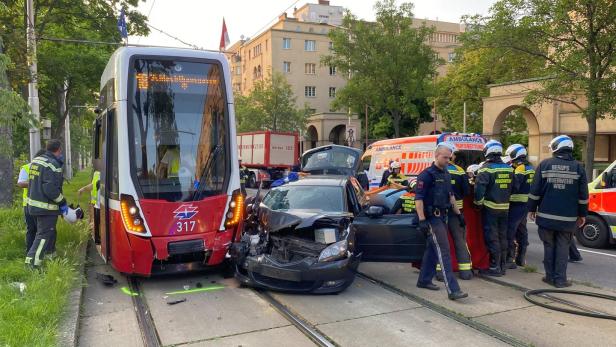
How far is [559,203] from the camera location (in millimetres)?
6344

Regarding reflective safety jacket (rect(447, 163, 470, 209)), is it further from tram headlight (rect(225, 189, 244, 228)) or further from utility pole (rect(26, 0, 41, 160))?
utility pole (rect(26, 0, 41, 160))

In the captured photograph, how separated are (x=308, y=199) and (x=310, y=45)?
58394 millimetres

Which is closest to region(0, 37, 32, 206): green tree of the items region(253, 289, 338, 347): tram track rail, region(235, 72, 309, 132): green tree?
region(253, 289, 338, 347): tram track rail

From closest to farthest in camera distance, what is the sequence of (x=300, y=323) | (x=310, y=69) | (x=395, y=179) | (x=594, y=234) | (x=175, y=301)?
(x=300, y=323) < (x=175, y=301) < (x=594, y=234) < (x=395, y=179) < (x=310, y=69)

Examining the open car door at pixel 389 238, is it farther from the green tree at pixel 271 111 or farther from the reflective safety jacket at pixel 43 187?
the green tree at pixel 271 111

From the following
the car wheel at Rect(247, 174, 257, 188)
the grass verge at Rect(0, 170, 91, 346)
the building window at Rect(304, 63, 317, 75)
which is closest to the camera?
the grass verge at Rect(0, 170, 91, 346)

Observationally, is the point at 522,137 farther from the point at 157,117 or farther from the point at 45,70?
the point at 157,117

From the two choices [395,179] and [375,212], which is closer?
[375,212]

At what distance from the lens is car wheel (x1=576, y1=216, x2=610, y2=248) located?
30.9 feet

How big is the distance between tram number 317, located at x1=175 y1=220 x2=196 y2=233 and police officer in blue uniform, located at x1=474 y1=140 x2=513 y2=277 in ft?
13.3

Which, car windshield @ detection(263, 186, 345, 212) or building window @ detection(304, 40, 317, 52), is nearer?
car windshield @ detection(263, 186, 345, 212)

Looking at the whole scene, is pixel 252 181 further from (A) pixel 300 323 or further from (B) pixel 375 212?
(A) pixel 300 323

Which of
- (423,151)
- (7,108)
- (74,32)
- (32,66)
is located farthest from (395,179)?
(74,32)

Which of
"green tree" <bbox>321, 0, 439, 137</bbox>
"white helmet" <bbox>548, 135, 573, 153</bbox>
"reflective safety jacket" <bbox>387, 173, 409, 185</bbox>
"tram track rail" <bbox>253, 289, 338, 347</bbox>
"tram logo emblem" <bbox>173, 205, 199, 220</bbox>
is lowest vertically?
"tram track rail" <bbox>253, 289, 338, 347</bbox>
